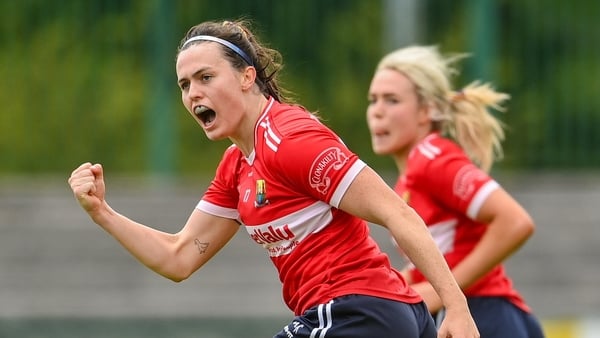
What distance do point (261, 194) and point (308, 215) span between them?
0.54 feet

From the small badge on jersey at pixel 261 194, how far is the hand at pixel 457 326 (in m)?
0.70

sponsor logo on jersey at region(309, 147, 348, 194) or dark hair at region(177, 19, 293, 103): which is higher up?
dark hair at region(177, 19, 293, 103)

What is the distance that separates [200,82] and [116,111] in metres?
6.27

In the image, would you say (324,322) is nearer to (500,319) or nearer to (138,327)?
(500,319)

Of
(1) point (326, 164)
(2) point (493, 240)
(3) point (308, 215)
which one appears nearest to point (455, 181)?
(2) point (493, 240)

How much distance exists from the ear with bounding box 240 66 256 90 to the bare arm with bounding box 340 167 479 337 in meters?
0.56

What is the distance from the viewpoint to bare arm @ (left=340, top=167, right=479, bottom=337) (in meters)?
4.06

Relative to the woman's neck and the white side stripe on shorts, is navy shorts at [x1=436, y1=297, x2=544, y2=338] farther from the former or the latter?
the woman's neck

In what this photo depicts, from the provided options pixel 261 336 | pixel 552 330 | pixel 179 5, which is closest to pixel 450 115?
pixel 552 330

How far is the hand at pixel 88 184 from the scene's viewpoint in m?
4.50

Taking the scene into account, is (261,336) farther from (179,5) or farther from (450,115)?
(450,115)

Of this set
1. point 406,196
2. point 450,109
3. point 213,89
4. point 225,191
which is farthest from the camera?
point 450,109

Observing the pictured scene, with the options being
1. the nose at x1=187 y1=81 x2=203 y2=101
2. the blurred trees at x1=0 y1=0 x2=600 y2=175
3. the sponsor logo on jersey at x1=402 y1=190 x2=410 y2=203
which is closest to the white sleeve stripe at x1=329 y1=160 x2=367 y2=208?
the nose at x1=187 y1=81 x2=203 y2=101

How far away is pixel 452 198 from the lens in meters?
5.35
